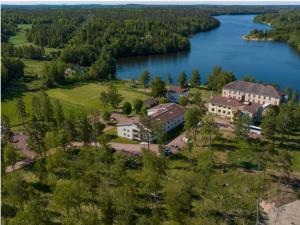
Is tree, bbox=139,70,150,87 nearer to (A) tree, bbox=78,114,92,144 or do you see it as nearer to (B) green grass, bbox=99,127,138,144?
(B) green grass, bbox=99,127,138,144

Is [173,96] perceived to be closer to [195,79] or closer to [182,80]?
[182,80]

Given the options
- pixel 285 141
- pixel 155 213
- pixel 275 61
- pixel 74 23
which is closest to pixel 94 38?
pixel 74 23

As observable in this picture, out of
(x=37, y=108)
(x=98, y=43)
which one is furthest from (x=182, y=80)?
(x=98, y=43)

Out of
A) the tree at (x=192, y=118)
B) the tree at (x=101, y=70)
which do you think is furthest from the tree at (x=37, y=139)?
the tree at (x=101, y=70)

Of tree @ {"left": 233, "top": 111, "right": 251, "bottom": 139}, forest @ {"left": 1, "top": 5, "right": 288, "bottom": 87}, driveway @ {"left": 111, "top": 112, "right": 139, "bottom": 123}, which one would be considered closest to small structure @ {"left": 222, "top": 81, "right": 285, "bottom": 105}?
tree @ {"left": 233, "top": 111, "right": 251, "bottom": 139}

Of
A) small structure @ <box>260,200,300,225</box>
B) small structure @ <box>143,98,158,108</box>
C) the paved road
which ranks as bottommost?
small structure @ <box>260,200,300,225</box>

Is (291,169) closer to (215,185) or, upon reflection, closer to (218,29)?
(215,185)

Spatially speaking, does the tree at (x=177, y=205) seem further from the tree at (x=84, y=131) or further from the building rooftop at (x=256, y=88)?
the building rooftop at (x=256, y=88)
